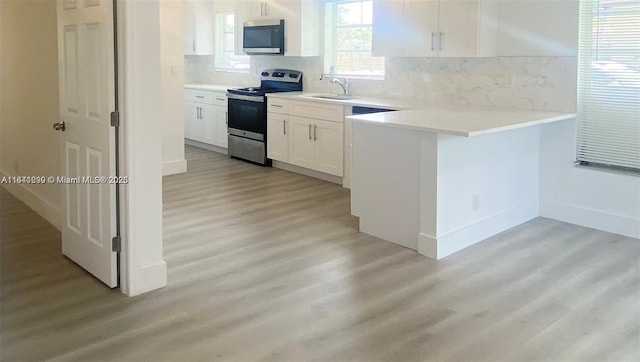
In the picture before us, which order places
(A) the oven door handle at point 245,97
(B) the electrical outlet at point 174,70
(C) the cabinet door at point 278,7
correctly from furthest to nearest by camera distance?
(A) the oven door handle at point 245,97 → (C) the cabinet door at point 278,7 → (B) the electrical outlet at point 174,70

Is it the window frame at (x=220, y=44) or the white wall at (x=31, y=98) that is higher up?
the window frame at (x=220, y=44)

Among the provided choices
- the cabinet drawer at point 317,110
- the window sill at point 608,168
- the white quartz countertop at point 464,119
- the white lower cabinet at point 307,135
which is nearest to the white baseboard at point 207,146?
the white lower cabinet at point 307,135

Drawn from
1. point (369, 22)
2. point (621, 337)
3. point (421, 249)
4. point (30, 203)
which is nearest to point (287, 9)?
point (369, 22)

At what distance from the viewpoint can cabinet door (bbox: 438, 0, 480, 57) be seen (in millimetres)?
5062

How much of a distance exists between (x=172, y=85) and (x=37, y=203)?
218 cm

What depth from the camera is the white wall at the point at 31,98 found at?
180 inches

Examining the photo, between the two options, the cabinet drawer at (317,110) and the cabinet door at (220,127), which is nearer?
the cabinet drawer at (317,110)

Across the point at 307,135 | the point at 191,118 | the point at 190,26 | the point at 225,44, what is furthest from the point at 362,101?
the point at 190,26

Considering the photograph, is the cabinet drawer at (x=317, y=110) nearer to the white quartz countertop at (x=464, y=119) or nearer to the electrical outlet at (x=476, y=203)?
the white quartz countertop at (x=464, y=119)

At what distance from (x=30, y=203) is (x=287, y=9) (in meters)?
3.55

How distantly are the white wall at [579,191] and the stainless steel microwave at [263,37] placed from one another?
344 centimetres

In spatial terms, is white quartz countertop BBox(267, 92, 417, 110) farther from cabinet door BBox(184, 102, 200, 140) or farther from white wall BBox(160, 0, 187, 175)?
cabinet door BBox(184, 102, 200, 140)

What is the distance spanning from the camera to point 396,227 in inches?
173

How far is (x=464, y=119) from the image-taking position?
4.39 m
